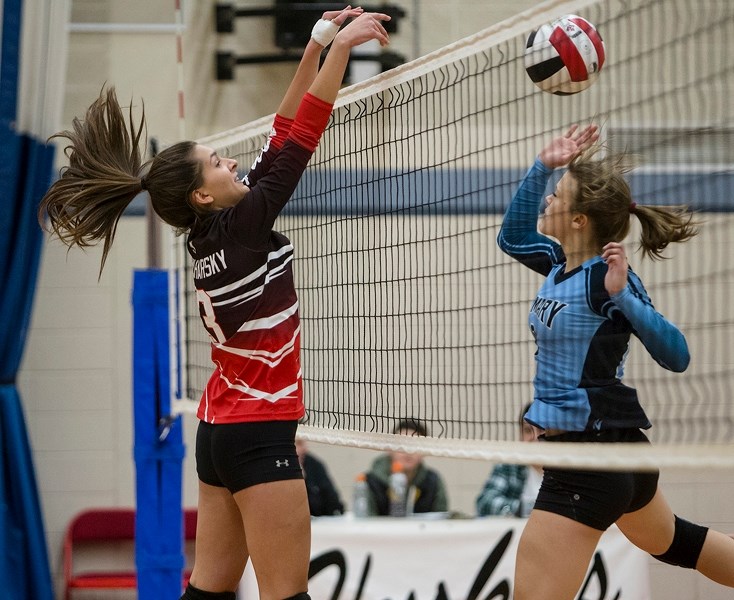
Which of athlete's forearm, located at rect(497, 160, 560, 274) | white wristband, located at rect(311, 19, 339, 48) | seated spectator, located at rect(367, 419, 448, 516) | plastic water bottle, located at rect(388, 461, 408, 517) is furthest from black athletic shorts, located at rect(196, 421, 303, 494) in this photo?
seated spectator, located at rect(367, 419, 448, 516)

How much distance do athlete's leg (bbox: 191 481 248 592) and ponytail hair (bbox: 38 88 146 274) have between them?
0.78 m

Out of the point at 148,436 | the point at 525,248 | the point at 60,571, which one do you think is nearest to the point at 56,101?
the point at 148,436

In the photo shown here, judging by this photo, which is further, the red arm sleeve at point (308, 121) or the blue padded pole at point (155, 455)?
the blue padded pole at point (155, 455)

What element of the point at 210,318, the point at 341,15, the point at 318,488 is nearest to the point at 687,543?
the point at 210,318

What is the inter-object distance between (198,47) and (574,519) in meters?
5.47

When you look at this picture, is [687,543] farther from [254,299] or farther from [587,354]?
[254,299]

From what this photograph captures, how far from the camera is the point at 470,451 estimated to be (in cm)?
305

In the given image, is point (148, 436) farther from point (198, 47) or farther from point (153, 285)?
point (198, 47)

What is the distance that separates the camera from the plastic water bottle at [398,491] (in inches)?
240

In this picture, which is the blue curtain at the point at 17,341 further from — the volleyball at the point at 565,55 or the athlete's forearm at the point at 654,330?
the athlete's forearm at the point at 654,330

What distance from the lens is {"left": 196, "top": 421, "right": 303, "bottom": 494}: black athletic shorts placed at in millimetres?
2807

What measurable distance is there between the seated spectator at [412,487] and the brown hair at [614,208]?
341cm

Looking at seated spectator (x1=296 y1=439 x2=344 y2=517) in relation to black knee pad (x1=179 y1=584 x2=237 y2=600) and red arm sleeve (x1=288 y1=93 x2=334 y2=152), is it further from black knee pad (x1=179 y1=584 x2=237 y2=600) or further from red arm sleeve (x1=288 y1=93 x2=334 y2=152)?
red arm sleeve (x1=288 y1=93 x2=334 y2=152)

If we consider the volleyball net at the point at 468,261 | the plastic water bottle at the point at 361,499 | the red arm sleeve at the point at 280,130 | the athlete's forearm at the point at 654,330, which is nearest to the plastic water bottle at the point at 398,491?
the plastic water bottle at the point at 361,499
